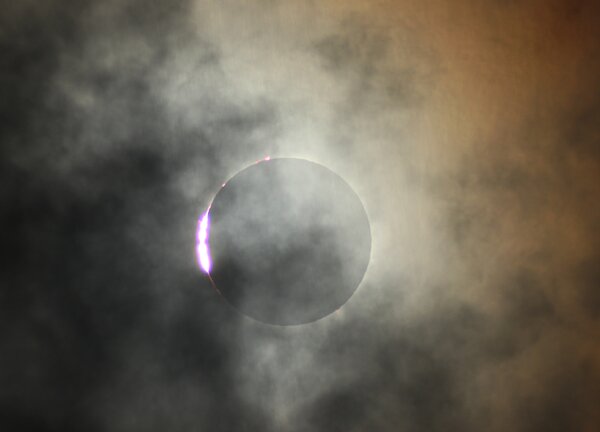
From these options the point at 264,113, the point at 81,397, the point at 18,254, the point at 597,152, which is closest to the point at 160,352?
the point at 81,397

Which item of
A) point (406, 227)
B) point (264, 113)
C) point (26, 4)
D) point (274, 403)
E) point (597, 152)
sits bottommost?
point (274, 403)

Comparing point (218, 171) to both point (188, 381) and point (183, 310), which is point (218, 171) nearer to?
point (183, 310)

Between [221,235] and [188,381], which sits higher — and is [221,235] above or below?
above
